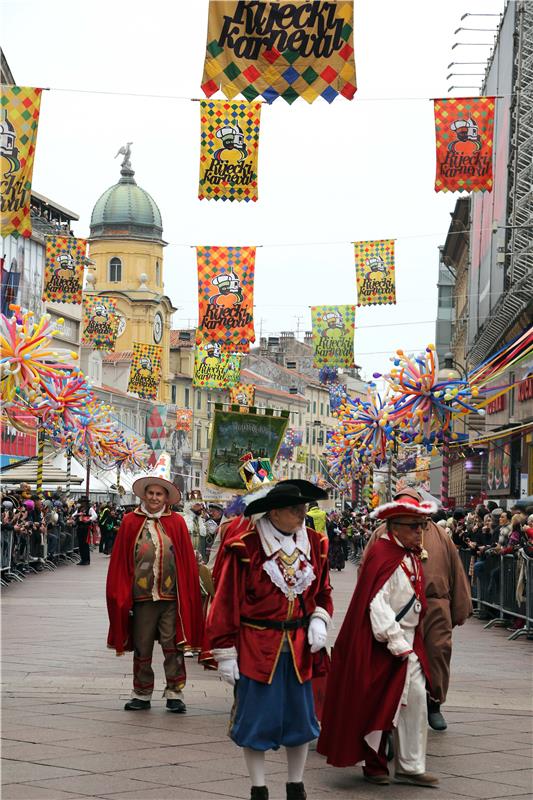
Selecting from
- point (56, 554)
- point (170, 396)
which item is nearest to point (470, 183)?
point (56, 554)

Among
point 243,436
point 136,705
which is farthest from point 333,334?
point 136,705

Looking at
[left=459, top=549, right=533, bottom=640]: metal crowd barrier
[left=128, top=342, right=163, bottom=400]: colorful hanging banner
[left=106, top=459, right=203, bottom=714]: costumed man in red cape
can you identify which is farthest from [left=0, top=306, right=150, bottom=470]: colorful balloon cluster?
[left=128, top=342, right=163, bottom=400]: colorful hanging banner

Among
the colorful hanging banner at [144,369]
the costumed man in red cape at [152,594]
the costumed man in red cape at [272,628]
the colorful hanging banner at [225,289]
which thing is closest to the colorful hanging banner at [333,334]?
the colorful hanging banner at [225,289]

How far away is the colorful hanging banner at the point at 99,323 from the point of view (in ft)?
151

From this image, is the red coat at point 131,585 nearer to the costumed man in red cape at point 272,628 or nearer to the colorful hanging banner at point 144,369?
the costumed man in red cape at point 272,628

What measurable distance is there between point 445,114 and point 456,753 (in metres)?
12.3

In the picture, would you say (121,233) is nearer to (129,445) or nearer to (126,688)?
(129,445)

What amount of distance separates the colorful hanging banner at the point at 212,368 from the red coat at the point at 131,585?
124ft

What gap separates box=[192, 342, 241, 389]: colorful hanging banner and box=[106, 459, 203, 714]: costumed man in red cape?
3763 cm

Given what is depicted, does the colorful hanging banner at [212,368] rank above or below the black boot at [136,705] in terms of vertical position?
above

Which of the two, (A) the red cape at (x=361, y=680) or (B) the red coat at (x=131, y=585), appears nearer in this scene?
(A) the red cape at (x=361, y=680)

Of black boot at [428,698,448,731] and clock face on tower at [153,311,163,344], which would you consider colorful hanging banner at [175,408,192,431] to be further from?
black boot at [428,698,448,731]

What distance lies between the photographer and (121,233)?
96250 mm

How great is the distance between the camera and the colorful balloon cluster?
2164cm
